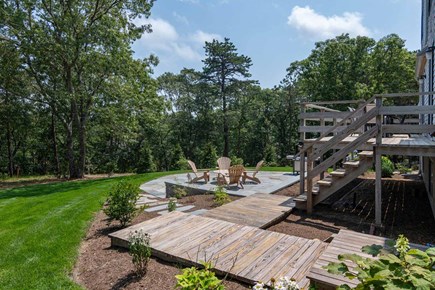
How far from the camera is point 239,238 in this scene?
4184mm

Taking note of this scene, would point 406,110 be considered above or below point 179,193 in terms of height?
above

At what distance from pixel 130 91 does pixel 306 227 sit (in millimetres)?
12160

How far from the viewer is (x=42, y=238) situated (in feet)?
15.6

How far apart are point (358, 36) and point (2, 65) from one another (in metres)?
23.2

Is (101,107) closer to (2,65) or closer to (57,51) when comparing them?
(57,51)

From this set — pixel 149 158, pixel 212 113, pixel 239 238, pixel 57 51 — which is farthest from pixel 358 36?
pixel 239 238

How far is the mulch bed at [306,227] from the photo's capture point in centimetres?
334

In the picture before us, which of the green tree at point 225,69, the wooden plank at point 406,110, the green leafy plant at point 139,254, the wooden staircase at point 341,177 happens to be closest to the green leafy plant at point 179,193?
the wooden staircase at point 341,177

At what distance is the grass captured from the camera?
11.3 ft

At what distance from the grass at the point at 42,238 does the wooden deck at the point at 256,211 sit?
8.21ft

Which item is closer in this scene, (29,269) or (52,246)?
(29,269)

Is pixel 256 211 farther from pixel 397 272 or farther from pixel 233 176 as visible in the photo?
pixel 397 272

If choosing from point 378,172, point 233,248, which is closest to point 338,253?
point 233,248

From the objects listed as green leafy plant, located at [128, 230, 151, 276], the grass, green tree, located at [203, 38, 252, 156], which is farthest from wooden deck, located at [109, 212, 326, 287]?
green tree, located at [203, 38, 252, 156]
